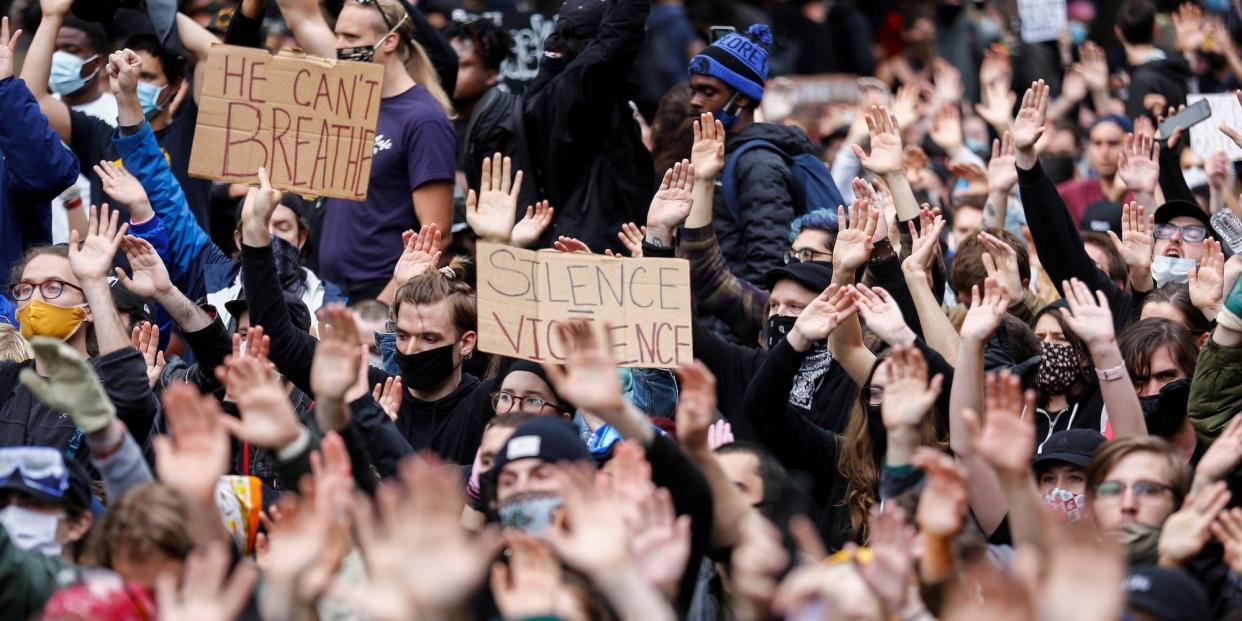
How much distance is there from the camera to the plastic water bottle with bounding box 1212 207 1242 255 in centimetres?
700

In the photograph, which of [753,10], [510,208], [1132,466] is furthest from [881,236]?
[753,10]

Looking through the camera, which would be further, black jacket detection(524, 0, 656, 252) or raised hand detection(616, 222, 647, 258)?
black jacket detection(524, 0, 656, 252)

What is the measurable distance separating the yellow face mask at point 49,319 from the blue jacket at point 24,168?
1088 millimetres

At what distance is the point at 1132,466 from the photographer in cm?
541

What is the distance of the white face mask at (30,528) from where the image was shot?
202 inches

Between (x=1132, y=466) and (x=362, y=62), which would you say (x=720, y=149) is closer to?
(x=362, y=62)

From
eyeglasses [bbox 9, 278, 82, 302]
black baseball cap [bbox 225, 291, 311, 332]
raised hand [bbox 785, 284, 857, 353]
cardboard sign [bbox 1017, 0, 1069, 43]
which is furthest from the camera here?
cardboard sign [bbox 1017, 0, 1069, 43]

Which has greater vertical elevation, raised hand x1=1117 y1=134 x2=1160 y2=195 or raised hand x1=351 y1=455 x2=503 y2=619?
raised hand x1=351 y1=455 x2=503 y2=619

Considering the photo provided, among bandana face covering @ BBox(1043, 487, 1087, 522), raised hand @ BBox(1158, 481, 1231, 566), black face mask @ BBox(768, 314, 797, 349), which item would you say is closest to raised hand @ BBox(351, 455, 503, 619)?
raised hand @ BBox(1158, 481, 1231, 566)

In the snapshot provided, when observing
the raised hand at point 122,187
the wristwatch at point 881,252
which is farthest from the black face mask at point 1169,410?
the raised hand at point 122,187

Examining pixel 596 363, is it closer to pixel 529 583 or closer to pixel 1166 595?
pixel 529 583

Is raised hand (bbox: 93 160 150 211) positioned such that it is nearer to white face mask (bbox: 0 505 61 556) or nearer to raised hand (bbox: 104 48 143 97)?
raised hand (bbox: 104 48 143 97)

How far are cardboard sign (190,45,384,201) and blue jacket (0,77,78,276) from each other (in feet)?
1.84

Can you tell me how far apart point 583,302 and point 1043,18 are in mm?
8245
